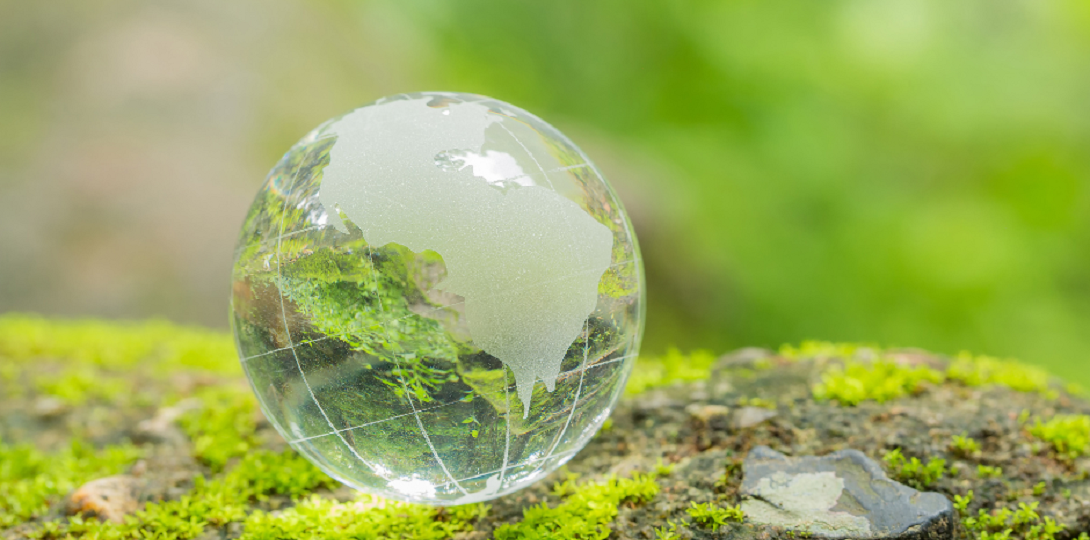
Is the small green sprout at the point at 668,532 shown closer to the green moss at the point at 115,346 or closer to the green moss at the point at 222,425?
the green moss at the point at 222,425

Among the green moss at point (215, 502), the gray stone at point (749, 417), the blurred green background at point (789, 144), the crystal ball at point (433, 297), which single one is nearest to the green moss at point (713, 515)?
the crystal ball at point (433, 297)

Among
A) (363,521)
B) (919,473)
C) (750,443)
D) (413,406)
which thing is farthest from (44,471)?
(919,473)

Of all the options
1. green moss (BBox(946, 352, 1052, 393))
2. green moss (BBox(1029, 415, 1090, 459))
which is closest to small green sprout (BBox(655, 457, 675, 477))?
green moss (BBox(1029, 415, 1090, 459))

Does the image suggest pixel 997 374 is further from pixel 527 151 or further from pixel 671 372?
pixel 527 151

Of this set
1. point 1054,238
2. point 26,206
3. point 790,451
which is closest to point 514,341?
point 790,451

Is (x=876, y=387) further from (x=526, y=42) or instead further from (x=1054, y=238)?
(x=526, y=42)
